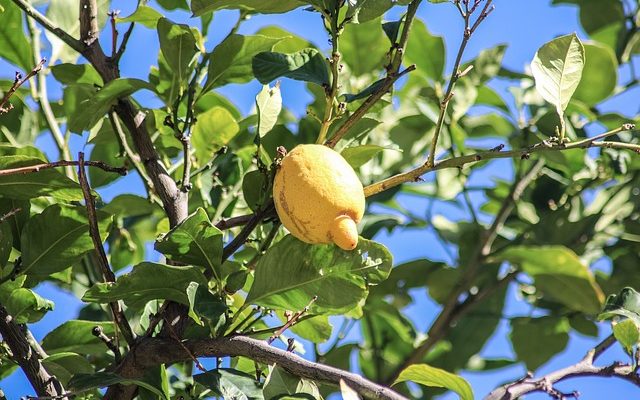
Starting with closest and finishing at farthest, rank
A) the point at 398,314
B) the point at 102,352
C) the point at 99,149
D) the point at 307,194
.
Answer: the point at 307,194, the point at 102,352, the point at 99,149, the point at 398,314

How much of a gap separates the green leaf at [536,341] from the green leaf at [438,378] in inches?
31.8

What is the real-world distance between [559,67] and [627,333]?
12.2 inches

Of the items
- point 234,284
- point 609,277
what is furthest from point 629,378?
point 609,277

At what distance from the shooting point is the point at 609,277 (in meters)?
1.82

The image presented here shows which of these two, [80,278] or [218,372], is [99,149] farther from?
[218,372]

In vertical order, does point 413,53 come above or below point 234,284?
above

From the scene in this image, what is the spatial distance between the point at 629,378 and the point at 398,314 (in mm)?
697

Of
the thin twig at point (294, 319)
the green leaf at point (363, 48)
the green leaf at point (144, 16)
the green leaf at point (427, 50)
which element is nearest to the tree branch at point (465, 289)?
the green leaf at point (427, 50)

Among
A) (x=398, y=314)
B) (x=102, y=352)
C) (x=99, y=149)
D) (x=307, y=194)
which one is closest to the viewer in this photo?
(x=307, y=194)

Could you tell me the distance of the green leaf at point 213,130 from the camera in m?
1.30

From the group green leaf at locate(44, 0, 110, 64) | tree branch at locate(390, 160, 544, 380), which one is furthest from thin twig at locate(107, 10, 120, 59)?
tree branch at locate(390, 160, 544, 380)

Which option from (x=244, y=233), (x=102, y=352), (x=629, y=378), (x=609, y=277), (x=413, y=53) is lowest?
(x=609, y=277)

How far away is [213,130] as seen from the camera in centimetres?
131

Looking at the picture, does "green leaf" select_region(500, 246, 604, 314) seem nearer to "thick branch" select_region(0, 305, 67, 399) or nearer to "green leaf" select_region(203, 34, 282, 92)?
"green leaf" select_region(203, 34, 282, 92)
